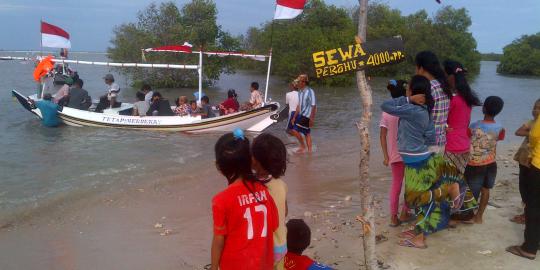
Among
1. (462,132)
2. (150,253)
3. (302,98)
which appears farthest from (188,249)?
(302,98)

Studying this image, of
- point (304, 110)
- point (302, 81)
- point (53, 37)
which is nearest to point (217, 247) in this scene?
point (302, 81)

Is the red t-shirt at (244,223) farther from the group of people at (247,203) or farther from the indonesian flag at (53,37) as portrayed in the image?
the indonesian flag at (53,37)

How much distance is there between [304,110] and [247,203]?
23.9 feet

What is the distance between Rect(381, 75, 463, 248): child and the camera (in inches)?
164

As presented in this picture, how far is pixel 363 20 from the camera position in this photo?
11.4 feet

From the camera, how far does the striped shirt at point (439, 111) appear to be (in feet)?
14.5

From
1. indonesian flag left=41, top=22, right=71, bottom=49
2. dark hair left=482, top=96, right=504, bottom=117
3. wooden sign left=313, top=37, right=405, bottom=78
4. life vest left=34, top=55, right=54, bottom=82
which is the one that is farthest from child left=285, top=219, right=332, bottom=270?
indonesian flag left=41, top=22, right=71, bottom=49

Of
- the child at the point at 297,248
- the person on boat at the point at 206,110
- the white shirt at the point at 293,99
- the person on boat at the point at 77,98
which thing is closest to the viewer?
the child at the point at 297,248

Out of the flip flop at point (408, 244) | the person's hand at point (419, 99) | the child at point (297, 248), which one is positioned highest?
the person's hand at point (419, 99)

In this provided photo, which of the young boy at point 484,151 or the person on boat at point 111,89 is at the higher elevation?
the young boy at point 484,151

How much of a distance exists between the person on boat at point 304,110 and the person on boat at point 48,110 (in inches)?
309

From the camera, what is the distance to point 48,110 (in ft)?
46.2

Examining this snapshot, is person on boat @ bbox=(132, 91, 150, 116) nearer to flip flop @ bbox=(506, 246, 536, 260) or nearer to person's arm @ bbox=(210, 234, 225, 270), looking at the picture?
flip flop @ bbox=(506, 246, 536, 260)

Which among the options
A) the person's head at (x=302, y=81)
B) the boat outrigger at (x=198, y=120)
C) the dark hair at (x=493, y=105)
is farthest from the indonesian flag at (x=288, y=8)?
the boat outrigger at (x=198, y=120)
